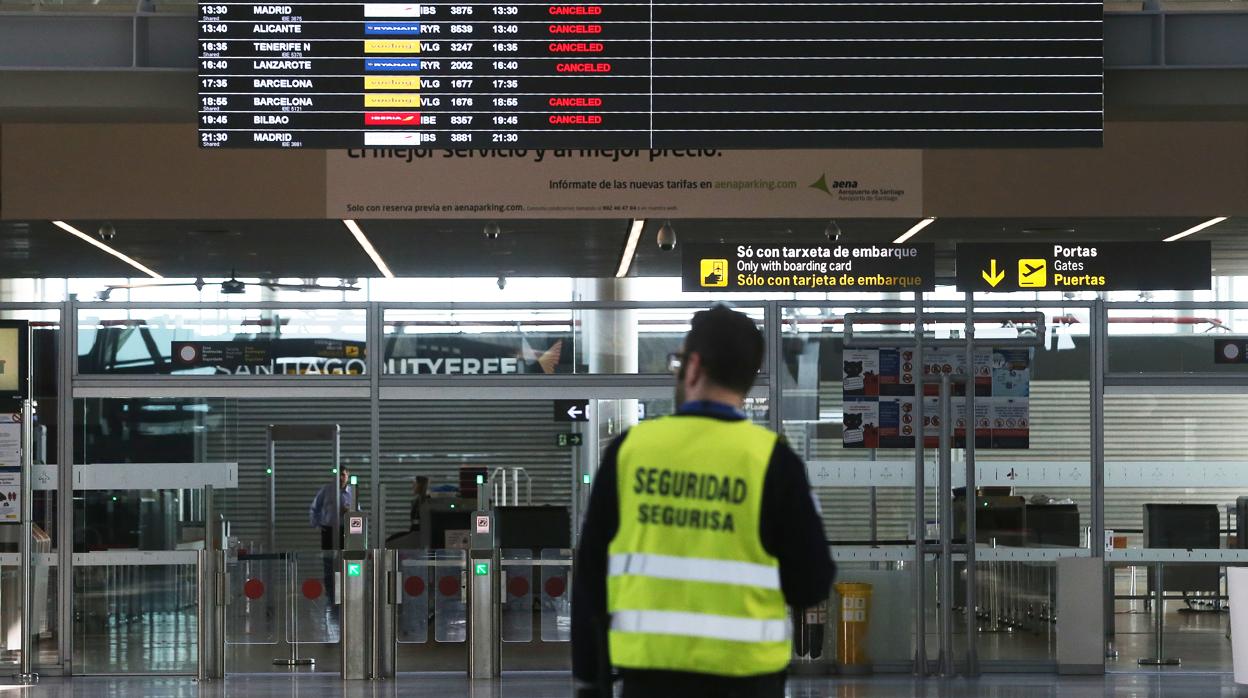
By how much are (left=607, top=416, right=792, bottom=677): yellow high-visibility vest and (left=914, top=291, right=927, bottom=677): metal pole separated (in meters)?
7.38

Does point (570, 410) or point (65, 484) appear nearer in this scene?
point (65, 484)

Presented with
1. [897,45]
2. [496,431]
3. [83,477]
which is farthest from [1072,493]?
[83,477]

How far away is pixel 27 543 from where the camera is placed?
10.5m

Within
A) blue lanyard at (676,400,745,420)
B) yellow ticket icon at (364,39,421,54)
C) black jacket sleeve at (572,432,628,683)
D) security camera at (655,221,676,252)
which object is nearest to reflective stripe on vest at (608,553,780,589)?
black jacket sleeve at (572,432,628,683)

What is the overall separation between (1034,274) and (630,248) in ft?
10.1

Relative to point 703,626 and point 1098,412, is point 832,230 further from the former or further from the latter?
point 703,626

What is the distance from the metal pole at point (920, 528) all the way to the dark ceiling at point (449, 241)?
827 mm

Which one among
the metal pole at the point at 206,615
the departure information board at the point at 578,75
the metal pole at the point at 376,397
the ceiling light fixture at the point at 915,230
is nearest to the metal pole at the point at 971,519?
the ceiling light fixture at the point at 915,230

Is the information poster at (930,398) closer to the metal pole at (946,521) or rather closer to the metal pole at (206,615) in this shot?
the metal pole at (946,521)

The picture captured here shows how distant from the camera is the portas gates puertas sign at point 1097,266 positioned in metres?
10.1

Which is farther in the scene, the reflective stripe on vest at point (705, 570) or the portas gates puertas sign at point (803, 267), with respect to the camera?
the portas gates puertas sign at point (803, 267)

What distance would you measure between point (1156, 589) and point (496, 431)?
4433mm

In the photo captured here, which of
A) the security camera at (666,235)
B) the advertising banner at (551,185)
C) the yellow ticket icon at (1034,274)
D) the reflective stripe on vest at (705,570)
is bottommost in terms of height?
the reflective stripe on vest at (705,570)

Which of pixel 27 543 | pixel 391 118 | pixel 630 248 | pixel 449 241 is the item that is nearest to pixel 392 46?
pixel 391 118
